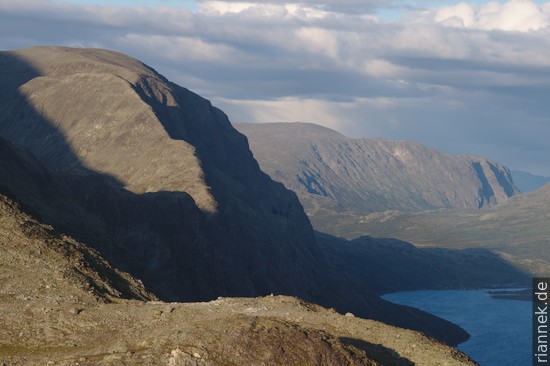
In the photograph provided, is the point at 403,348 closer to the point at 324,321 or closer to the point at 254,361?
the point at 324,321

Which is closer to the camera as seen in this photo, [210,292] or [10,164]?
[10,164]

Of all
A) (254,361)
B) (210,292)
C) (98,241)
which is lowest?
(210,292)

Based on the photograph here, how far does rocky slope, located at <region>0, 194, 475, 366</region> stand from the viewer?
204ft

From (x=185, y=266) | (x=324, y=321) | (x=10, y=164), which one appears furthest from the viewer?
(x=185, y=266)

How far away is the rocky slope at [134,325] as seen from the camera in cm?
6209

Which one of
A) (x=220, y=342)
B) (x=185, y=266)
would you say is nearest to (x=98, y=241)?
(x=185, y=266)

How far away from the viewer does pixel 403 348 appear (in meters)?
78.1

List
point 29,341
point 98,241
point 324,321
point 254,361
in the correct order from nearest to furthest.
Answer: point 254,361, point 29,341, point 324,321, point 98,241

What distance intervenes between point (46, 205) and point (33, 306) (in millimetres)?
69642

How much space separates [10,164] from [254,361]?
4093 inches

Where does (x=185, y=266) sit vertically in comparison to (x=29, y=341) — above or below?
below

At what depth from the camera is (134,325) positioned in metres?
75.9

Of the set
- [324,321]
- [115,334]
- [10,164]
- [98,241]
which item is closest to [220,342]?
[115,334]

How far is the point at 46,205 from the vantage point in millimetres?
144750
